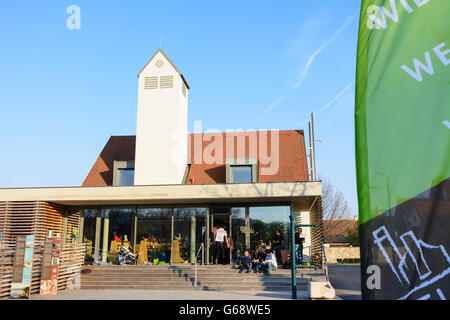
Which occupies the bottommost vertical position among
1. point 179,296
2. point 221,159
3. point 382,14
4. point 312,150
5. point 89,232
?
point 179,296

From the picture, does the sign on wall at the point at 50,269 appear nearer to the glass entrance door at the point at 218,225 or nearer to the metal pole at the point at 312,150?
the glass entrance door at the point at 218,225

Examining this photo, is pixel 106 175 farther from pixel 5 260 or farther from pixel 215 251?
pixel 5 260

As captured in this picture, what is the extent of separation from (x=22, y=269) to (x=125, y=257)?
6127 millimetres

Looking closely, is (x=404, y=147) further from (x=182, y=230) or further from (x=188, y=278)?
(x=182, y=230)

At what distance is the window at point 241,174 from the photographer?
20328 millimetres

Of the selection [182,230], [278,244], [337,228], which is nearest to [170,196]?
[182,230]

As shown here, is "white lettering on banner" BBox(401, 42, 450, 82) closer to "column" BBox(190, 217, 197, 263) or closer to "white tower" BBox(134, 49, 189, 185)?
"column" BBox(190, 217, 197, 263)

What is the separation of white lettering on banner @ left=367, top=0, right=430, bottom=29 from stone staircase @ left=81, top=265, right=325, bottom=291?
12.8 meters

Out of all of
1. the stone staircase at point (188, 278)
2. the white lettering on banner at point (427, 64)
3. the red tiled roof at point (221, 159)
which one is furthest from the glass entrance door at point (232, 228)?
the white lettering on banner at point (427, 64)

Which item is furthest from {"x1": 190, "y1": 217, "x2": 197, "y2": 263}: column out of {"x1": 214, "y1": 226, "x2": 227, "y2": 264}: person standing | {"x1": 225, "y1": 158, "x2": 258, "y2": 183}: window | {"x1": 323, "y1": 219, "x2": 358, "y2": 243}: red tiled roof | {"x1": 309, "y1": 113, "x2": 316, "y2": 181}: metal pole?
{"x1": 323, "y1": 219, "x2": 358, "y2": 243}: red tiled roof

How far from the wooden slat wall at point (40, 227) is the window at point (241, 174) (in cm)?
776

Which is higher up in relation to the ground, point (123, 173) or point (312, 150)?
point (312, 150)

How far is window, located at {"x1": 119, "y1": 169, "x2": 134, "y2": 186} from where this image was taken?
21406 mm

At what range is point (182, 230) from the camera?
1830 cm
